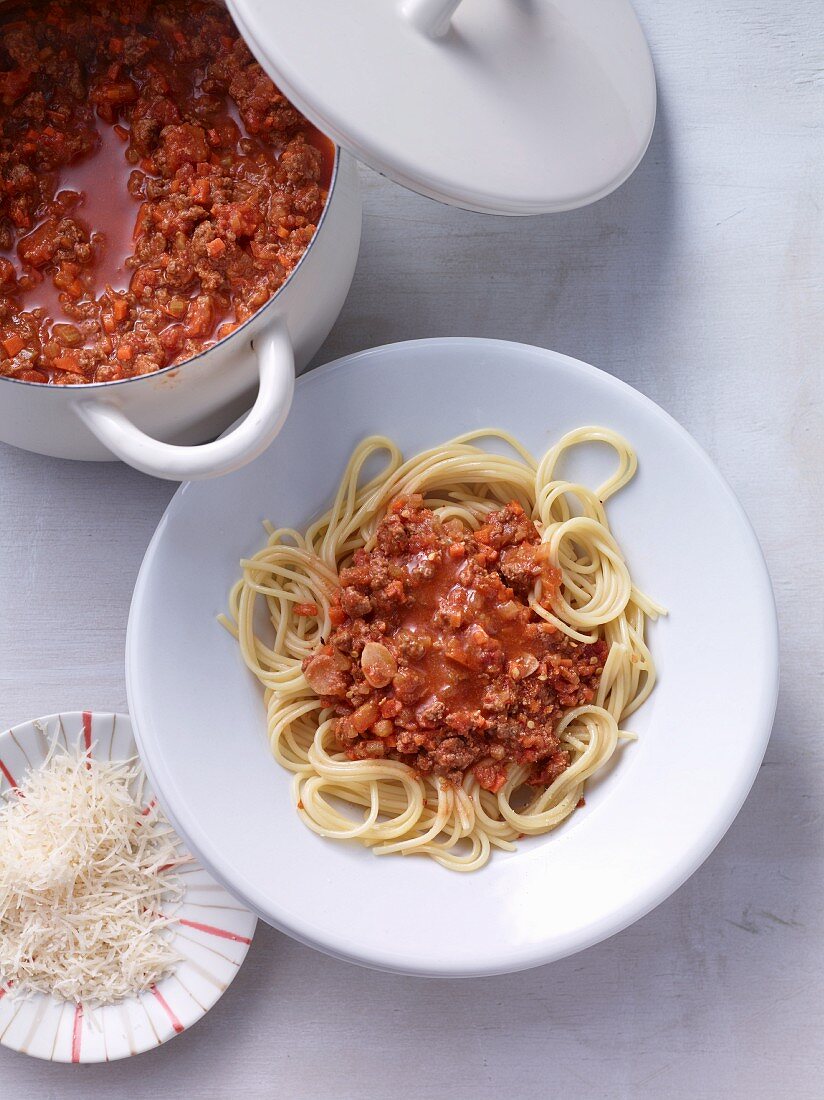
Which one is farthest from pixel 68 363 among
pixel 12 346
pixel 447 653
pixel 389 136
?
pixel 447 653

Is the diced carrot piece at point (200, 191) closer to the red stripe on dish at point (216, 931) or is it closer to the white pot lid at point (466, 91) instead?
the white pot lid at point (466, 91)

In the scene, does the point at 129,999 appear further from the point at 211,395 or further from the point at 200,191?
the point at 200,191

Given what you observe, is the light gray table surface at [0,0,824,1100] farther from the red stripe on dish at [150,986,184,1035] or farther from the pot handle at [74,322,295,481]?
the pot handle at [74,322,295,481]

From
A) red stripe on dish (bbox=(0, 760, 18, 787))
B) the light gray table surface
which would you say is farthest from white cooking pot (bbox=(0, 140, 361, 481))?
red stripe on dish (bbox=(0, 760, 18, 787))

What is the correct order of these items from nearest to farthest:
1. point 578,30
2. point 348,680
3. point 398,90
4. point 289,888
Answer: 1. point 398,90
2. point 578,30
3. point 289,888
4. point 348,680

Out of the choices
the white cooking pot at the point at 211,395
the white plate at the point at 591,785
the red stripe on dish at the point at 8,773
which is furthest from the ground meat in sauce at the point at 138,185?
the red stripe on dish at the point at 8,773

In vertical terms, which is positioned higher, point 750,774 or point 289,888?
point 289,888

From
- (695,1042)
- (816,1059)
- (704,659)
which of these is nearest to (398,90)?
(704,659)

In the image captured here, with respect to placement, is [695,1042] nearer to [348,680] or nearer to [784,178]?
[348,680]
